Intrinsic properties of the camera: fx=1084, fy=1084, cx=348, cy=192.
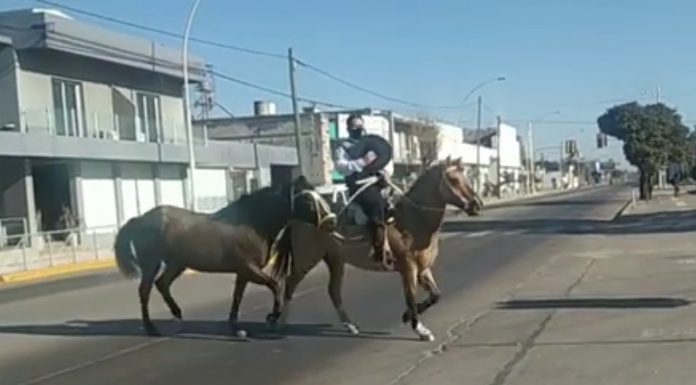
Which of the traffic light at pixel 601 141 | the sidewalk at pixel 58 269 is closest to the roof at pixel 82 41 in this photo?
the sidewalk at pixel 58 269

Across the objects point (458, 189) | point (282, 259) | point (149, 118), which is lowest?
point (282, 259)

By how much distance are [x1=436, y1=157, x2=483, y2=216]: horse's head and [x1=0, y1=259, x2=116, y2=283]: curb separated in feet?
→ 64.7

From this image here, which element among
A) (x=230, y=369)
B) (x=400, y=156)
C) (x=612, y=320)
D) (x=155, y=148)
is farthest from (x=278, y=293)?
(x=400, y=156)

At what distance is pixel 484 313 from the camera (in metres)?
14.1

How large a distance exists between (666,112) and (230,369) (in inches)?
2602

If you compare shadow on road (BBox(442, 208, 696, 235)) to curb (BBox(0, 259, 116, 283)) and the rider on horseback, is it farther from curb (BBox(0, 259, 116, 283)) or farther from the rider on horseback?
the rider on horseback

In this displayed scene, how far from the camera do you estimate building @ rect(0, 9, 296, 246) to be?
40.5 m

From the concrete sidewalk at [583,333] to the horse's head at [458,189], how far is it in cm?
143

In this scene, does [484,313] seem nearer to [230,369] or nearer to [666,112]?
[230,369]

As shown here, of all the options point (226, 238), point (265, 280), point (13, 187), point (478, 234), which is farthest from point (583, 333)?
point (13, 187)

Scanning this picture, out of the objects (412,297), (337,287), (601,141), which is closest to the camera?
(412,297)

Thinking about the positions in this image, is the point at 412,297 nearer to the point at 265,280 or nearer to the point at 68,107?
the point at 265,280

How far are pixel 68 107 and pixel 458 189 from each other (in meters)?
35.0

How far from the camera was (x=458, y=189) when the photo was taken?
1180 centimetres
